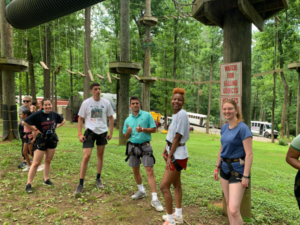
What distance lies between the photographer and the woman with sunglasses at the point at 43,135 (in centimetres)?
409

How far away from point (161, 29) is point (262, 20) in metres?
21.4

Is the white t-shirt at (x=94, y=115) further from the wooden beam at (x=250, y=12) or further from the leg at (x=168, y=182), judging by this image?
the wooden beam at (x=250, y=12)

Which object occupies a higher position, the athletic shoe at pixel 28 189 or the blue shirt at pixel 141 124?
the blue shirt at pixel 141 124

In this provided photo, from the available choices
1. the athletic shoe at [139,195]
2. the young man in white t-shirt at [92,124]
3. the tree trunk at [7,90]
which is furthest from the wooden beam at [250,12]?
the tree trunk at [7,90]

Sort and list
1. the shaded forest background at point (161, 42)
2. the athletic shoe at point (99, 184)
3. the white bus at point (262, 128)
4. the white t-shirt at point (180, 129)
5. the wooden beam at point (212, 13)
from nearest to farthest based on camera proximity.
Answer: the white t-shirt at point (180, 129) < the wooden beam at point (212, 13) < the athletic shoe at point (99, 184) < the shaded forest background at point (161, 42) < the white bus at point (262, 128)

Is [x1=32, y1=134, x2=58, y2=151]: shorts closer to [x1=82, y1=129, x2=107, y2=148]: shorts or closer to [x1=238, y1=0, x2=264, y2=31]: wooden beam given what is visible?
[x1=82, y1=129, x2=107, y2=148]: shorts

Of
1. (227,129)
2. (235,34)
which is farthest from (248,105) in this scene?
(235,34)

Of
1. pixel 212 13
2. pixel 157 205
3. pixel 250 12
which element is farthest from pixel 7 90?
pixel 250 12

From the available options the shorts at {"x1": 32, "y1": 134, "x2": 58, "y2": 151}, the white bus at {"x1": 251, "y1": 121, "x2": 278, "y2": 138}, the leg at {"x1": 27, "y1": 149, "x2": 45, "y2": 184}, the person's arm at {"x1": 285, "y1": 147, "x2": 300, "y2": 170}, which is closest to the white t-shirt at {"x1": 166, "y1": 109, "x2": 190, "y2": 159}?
the person's arm at {"x1": 285, "y1": 147, "x2": 300, "y2": 170}

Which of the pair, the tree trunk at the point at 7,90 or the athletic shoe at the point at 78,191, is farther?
the tree trunk at the point at 7,90

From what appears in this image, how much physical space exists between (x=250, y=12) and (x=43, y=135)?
164 inches

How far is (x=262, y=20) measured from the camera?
11.7ft

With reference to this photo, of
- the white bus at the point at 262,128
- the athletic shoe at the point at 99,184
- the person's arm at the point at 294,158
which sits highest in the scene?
the person's arm at the point at 294,158

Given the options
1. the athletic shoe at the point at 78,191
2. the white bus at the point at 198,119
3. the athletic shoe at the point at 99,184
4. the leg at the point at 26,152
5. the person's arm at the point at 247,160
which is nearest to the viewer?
the person's arm at the point at 247,160
